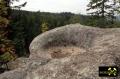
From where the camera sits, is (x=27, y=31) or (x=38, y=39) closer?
(x=38, y=39)

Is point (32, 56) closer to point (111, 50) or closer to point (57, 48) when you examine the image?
point (57, 48)

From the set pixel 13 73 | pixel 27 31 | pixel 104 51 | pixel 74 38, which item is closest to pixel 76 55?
pixel 104 51

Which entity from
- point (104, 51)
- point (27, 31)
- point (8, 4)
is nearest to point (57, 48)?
point (104, 51)

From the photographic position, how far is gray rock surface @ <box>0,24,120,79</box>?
36.9ft

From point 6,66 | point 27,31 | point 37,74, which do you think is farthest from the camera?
point 27,31

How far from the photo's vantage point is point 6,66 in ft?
127

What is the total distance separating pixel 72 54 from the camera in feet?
42.1

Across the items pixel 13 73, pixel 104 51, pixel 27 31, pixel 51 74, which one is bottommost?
pixel 27 31

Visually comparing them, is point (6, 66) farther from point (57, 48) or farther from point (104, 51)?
point (104, 51)

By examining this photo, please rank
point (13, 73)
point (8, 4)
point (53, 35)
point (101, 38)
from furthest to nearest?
point (8, 4), point (13, 73), point (53, 35), point (101, 38)

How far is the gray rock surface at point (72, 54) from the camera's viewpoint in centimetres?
1124

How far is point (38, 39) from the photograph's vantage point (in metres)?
15.1

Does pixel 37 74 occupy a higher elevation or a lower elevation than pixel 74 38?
lower

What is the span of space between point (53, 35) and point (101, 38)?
238 cm
